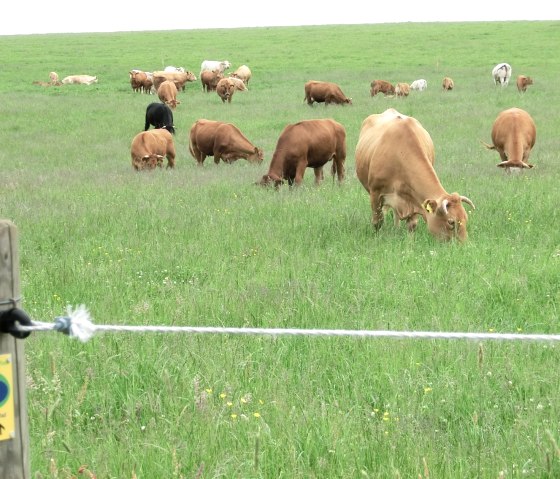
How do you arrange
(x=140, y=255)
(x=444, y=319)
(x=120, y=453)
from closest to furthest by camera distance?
(x=120, y=453), (x=444, y=319), (x=140, y=255)

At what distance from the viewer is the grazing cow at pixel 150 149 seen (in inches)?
664

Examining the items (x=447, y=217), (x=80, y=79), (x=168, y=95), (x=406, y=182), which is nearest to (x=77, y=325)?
(x=447, y=217)

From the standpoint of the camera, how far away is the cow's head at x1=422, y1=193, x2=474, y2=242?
8.30 meters

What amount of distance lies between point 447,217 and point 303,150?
5.48m

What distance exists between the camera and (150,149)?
17.2 metres

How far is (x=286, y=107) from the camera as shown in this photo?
2931 centimetres

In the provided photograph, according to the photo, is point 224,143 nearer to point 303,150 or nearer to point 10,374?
point 303,150

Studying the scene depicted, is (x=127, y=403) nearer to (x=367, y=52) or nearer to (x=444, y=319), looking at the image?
(x=444, y=319)

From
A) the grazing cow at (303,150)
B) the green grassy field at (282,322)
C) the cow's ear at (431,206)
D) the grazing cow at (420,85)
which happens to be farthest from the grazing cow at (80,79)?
the cow's ear at (431,206)

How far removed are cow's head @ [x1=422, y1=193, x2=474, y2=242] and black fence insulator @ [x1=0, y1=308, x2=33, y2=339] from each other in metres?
6.55

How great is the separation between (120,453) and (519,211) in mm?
6944

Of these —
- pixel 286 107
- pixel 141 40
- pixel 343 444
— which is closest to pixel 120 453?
pixel 343 444

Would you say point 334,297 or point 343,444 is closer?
point 343,444

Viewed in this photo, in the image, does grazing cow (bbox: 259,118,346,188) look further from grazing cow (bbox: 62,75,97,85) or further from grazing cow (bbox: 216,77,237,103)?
grazing cow (bbox: 62,75,97,85)
